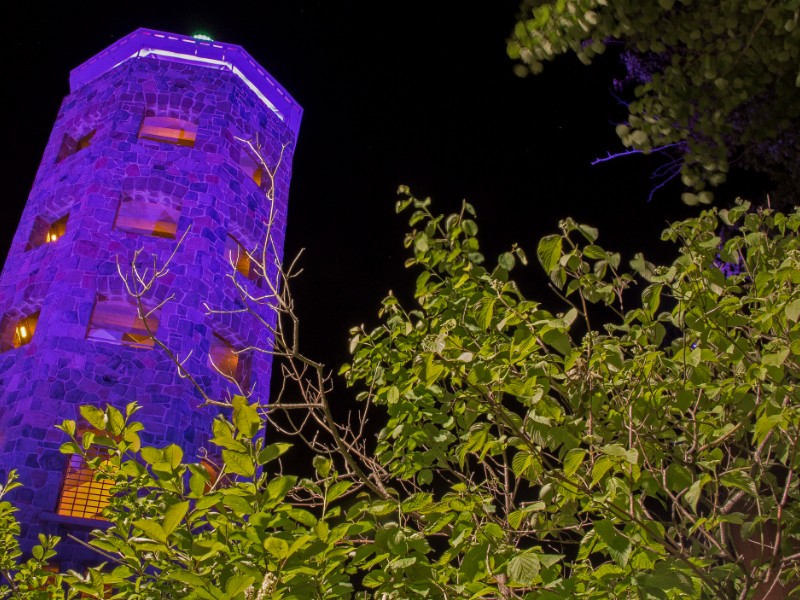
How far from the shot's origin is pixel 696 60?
4.88 m

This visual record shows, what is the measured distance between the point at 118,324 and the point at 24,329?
1.83 meters

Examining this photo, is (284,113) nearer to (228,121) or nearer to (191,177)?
(228,121)

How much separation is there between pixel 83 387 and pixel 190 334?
191cm

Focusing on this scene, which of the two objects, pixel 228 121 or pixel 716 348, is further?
pixel 228 121

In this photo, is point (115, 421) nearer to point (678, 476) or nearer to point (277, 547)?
point (277, 547)

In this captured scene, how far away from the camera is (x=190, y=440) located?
11.4 meters

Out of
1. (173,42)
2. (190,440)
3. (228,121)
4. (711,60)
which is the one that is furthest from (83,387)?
(711,60)

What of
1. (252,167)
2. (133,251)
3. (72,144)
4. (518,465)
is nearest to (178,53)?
(252,167)

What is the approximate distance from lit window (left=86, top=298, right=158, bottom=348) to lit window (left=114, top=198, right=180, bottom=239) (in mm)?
1631

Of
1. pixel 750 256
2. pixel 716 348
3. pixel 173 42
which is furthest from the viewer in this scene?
pixel 173 42

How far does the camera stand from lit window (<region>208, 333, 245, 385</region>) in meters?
13.1

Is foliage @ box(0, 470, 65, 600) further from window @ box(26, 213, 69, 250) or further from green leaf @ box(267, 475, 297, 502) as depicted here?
window @ box(26, 213, 69, 250)

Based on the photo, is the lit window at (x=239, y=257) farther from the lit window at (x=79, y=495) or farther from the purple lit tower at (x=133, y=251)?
the lit window at (x=79, y=495)

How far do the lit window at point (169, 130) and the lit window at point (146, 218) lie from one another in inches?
68.1
